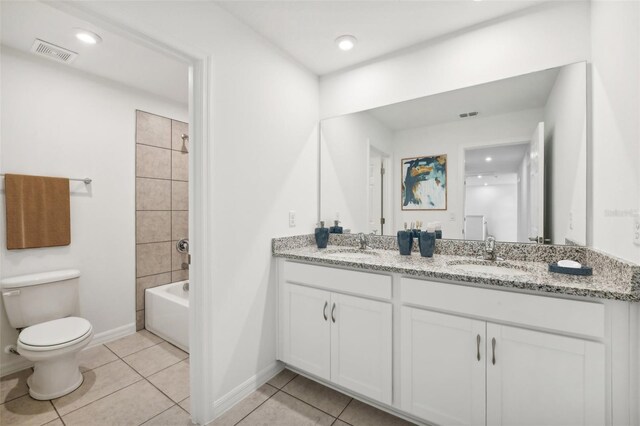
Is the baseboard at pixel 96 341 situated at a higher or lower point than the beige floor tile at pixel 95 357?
higher

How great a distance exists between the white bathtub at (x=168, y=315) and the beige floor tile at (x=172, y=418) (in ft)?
2.51

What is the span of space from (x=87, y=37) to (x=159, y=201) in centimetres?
150

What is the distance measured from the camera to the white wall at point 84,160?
6.84ft

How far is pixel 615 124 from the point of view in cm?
121

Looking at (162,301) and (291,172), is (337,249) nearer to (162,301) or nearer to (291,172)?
(291,172)

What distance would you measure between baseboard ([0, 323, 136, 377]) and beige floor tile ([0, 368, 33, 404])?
37 mm

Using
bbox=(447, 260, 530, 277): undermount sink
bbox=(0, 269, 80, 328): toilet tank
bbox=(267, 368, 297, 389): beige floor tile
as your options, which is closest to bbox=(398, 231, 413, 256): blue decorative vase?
bbox=(447, 260, 530, 277): undermount sink

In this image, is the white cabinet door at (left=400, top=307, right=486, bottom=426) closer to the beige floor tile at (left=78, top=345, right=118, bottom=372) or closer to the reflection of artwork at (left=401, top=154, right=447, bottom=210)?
the reflection of artwork at (left=401, top=154, right=447, bottom=210)

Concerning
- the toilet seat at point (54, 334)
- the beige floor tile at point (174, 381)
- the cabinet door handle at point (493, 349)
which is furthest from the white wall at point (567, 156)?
the toilet seat at point (54, 334)

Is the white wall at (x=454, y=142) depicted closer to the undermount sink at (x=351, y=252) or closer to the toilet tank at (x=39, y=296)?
the undermount sink at (x=351, y=252)

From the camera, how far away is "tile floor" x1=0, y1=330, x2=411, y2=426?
1596mm

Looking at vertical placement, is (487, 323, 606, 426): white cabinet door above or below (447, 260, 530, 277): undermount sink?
below

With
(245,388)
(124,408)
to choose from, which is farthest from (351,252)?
(124,408)

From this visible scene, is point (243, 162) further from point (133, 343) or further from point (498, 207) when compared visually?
point (133, 343)
